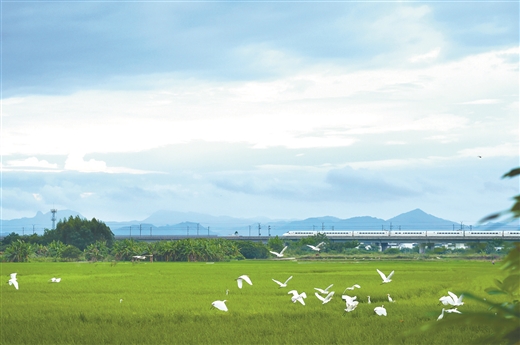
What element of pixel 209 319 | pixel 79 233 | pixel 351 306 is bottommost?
pixel 209 319

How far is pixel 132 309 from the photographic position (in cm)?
1525

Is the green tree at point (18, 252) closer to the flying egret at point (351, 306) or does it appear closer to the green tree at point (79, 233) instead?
the green tree at point (79, 233)

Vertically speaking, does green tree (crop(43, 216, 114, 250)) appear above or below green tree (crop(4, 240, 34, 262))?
above

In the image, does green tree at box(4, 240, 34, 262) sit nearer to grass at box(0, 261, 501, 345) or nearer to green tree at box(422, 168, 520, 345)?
grass at box(0, 261, 501, 345)

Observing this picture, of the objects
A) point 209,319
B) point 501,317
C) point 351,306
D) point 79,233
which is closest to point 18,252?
point 79,233

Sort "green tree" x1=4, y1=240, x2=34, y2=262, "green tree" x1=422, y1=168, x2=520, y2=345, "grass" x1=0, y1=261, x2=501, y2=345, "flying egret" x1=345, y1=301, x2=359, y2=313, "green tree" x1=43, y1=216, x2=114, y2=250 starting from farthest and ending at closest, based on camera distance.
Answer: "green tree" x1=43, y1=216, x2=114, y2=250
"green tree" x1=4, y1=240, x2=34, y2=262
"flying egret" x1=345, y1=301, x2=359, y2=313
"grass" x1=0, y1=261, x2=501, y2=345
"green tree" x1=422, y1=168, x2=520, y2=345

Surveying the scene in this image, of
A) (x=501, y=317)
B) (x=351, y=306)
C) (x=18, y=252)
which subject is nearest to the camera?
(x=501, y=317)

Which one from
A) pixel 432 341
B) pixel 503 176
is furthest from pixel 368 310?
pixel 503 176

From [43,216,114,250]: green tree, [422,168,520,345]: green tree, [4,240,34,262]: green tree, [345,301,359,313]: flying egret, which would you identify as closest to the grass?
[345,301,359,313]: flying egret

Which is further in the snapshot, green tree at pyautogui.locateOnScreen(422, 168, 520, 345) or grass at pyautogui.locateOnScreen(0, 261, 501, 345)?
grass at pyautogui.locateOnScreen(0, 261, 501, 345)

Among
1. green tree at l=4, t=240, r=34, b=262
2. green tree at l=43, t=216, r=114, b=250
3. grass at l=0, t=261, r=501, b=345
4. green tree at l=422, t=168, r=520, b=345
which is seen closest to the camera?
green tree at l=422, t=168, r=520, b=345

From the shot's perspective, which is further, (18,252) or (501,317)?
(18,252)

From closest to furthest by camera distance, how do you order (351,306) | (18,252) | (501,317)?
A: (501,317) → (351,306) → (18,252)

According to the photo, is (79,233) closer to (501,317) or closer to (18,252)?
(18,252)
